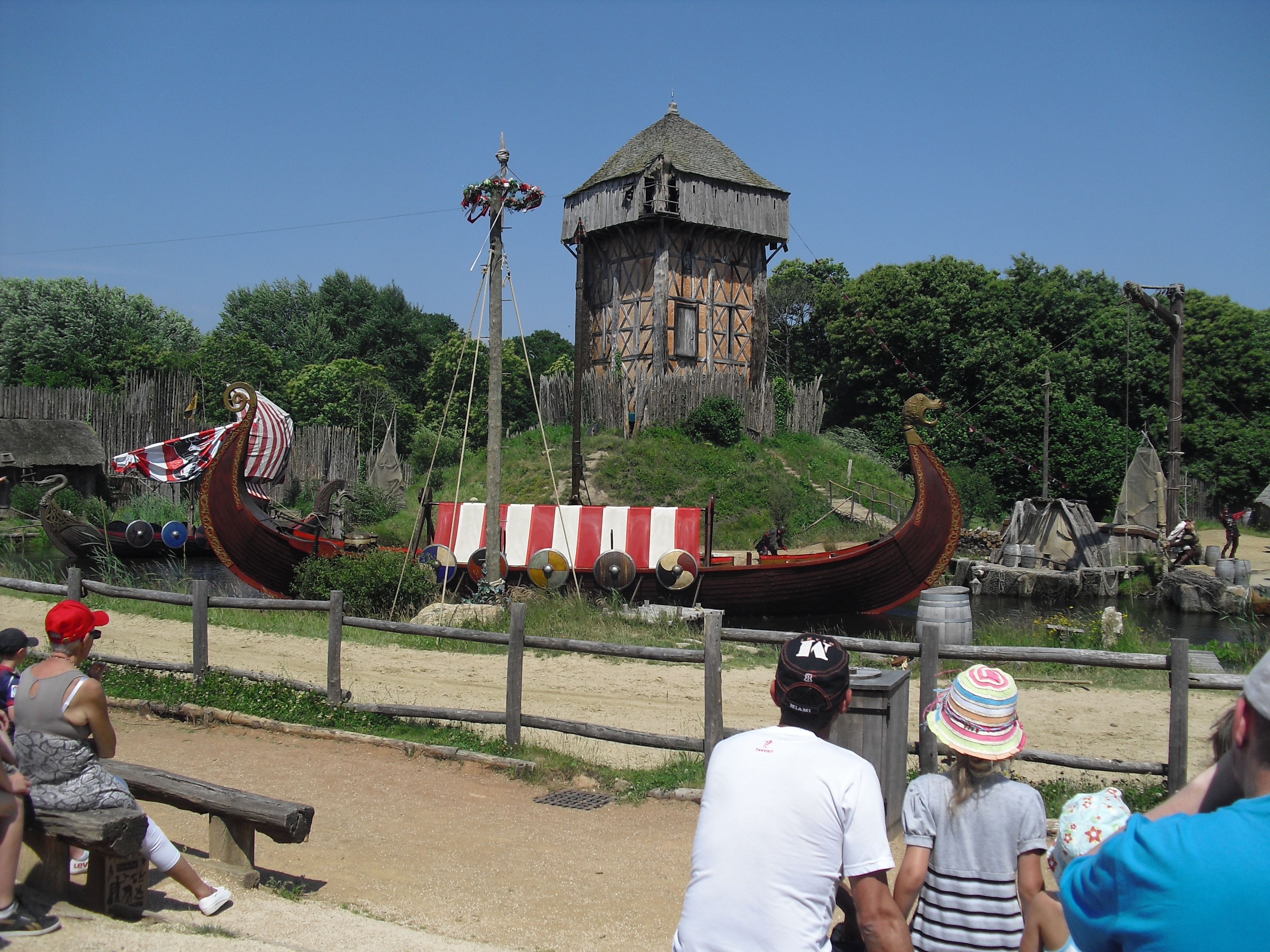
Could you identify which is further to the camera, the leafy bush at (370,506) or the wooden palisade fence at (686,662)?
the leafy bush at (370,506)

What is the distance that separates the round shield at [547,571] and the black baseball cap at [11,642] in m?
10.2

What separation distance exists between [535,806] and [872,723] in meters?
2.36

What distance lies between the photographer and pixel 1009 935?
2.79 meters

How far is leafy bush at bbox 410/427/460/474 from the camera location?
110 ft

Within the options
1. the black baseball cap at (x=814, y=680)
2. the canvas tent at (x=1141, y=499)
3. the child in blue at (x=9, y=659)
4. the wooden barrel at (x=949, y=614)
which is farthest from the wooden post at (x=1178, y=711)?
the canvas tent at (x=1141, y=499)

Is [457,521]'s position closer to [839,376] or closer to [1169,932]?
[1169,932]

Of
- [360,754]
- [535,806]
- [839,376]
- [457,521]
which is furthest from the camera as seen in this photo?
[839,376]

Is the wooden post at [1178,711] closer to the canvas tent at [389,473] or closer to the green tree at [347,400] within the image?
the canvas tent at [389,473]

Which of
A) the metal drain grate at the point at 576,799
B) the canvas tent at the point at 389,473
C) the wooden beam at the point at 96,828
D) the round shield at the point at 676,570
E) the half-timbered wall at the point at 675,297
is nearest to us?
the wooden beam at the point at 96,828

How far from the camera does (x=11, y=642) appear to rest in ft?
16.2

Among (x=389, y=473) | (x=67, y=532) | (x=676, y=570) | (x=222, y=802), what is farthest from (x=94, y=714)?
(x=389, y=473)

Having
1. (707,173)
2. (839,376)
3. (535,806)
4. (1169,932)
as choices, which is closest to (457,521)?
(535,806)

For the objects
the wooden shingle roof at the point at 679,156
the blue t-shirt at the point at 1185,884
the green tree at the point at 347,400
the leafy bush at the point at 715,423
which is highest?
the wooden shingle roof at the point at 679,156

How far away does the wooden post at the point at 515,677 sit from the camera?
7.36 metres
